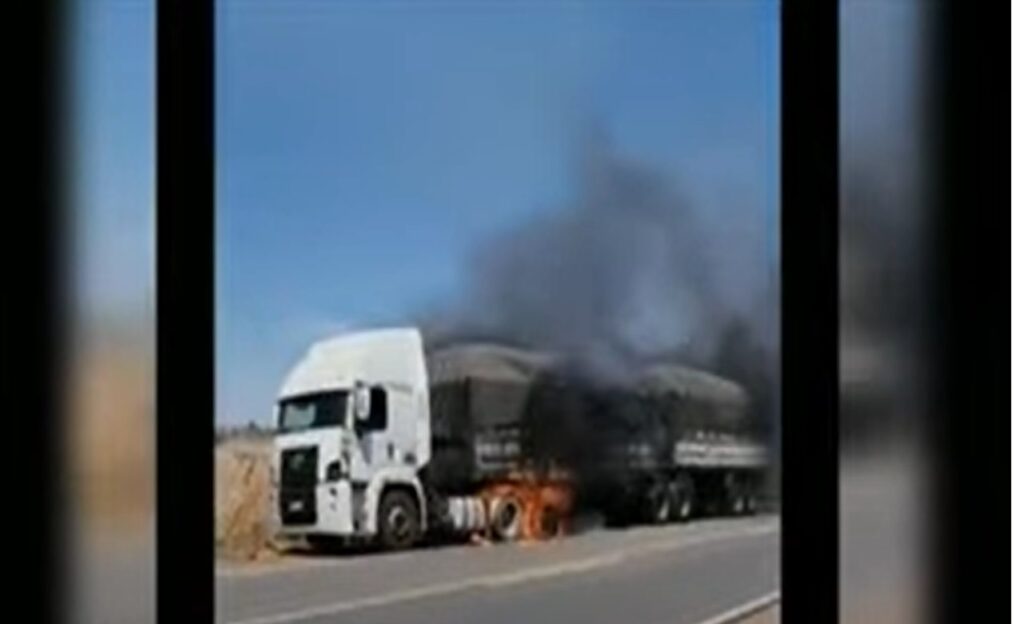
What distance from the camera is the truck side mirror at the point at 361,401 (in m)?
2.31

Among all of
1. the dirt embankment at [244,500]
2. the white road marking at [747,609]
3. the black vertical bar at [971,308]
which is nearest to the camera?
the black vertical bar at [971,308]

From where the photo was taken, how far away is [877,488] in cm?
218

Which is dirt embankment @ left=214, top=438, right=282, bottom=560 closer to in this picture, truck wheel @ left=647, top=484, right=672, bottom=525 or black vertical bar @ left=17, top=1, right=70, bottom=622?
black vertical bar @ left=17, top=1, right=70, bottom=622

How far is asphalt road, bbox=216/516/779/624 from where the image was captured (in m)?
2.27

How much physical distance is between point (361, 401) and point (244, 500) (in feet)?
0.76

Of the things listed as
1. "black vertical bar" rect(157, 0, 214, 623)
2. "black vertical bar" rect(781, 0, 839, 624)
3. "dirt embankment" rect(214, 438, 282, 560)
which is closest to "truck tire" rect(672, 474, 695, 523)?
"black vertical bar" rect(781, 0, 839, 624)

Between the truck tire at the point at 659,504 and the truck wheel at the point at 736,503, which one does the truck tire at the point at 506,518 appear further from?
the truck wheel at the point at 736,503

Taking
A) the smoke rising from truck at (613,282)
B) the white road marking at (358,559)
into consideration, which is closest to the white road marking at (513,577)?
the white road marking at (358,559)

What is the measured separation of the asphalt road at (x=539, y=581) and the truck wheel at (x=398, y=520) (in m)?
0.02

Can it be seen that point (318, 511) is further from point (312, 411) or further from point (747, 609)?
point (747, 609)

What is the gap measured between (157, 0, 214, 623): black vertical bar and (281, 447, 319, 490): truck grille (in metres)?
0.14

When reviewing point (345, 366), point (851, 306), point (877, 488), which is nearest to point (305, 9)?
point (345, 366)

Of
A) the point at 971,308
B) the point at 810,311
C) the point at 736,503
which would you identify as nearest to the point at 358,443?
the point at 736,503

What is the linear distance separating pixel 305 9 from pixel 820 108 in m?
0.76
